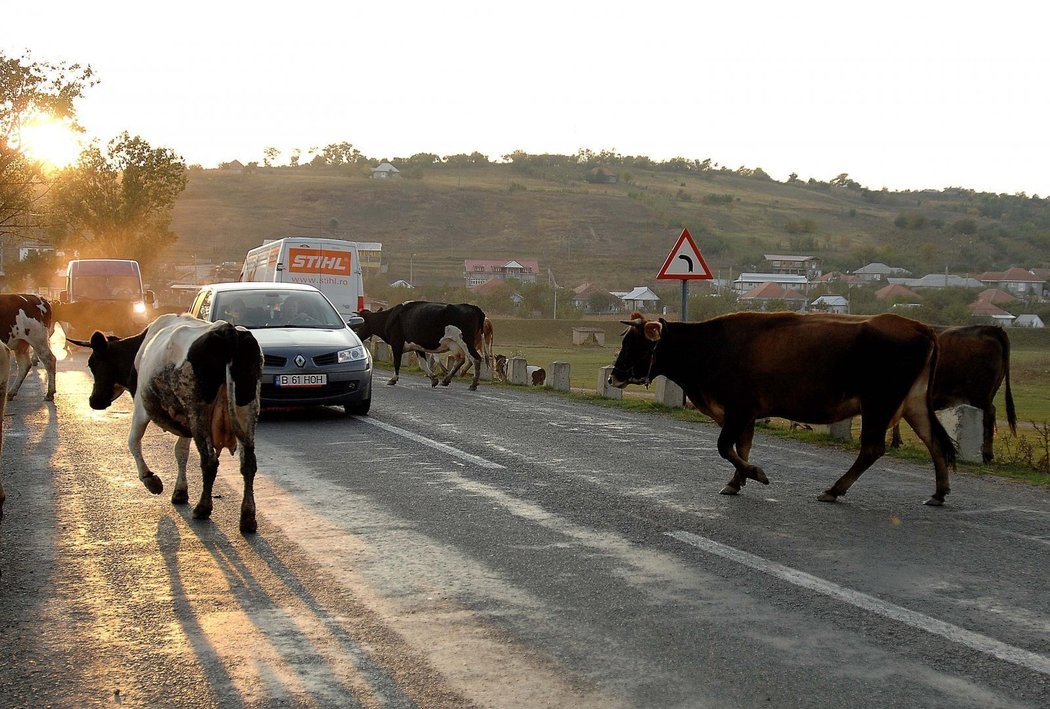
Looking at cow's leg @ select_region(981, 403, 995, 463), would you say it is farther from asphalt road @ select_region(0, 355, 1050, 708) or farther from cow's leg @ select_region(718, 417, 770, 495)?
cow's leg @ select_region(718, 417, 770, 495)

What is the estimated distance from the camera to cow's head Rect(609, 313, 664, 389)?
386 inches

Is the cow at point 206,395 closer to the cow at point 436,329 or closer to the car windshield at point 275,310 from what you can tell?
the car windshield at point 275,310

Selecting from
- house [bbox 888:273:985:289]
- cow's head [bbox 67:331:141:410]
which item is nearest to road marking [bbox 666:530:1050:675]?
cow's head [bbox 67:331:141:410]

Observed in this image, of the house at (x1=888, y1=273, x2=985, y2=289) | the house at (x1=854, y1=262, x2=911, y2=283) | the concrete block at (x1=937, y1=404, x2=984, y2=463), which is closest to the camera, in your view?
the concrete block at (x1=937, y1=404, x2=984, y2=463)

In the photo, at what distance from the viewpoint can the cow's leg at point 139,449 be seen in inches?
301

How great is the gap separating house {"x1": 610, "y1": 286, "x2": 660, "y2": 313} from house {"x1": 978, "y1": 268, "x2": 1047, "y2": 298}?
4197 centimetres

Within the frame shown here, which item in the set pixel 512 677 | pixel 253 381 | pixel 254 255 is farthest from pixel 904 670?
pixel 254 255

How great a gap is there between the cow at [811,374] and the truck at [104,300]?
83.9ft

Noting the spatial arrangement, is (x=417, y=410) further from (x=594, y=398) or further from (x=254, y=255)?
(x=254, y=255)

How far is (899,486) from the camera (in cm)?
960

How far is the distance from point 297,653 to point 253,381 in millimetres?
3245

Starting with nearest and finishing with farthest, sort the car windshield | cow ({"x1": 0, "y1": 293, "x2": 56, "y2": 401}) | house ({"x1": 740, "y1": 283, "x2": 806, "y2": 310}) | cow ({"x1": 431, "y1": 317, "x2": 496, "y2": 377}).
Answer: the car windshield < cow ({"x1": 0, "y1": 293, "x2": 56, "y2": 401}) < cow ({"x1": 431, "y1": 317, "x2": 496, "y2": 377}) < house ({"x1": 740, "y1": 283, "x2": 806, "y2": 310})

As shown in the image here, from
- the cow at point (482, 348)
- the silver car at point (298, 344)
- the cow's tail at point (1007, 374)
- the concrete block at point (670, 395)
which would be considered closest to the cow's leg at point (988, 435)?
the cow's tail at point (1007, 374)

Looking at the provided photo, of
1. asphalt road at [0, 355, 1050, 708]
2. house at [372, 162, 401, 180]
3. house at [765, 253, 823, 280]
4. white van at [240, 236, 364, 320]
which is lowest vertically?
asphalt road at [0, 355, 1050, 708]
